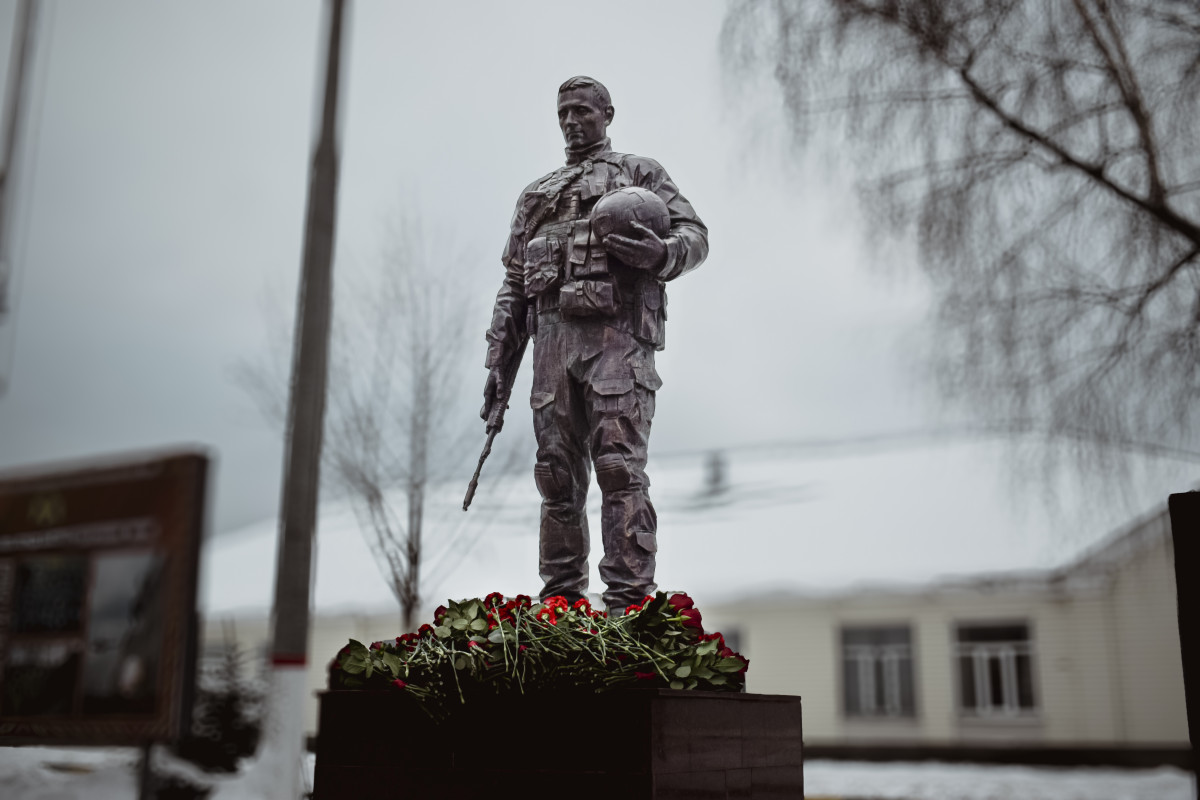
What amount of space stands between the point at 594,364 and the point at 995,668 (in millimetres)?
13193

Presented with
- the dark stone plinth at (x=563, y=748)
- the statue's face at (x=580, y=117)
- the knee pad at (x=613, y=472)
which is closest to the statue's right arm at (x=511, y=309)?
the statue's face at (x=580, y=117)

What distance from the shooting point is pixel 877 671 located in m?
17.2

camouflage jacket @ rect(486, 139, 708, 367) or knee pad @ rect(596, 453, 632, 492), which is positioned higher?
camouflage jacket @ rect(486, 139, 708, 367)

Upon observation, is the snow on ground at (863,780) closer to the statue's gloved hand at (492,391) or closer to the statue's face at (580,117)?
the statue's gloved hand at (492,391)

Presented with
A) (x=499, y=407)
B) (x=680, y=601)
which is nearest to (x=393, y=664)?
(x=680, y=601)

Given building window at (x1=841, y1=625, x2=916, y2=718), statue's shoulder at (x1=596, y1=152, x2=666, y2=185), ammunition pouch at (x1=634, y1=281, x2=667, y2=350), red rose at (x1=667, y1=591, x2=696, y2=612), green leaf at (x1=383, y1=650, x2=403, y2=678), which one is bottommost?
green leaf at (x1=383, y1=650, x2=403, y2=678)

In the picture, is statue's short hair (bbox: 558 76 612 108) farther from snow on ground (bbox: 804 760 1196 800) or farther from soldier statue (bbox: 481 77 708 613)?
snow on ground (bbox: 804 760 1196 800)

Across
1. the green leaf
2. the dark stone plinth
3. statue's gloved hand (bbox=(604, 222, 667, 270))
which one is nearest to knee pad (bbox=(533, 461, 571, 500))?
statue's gloved hand (bbox=(604, 222, 667, 270))

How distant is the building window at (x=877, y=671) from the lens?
669 inches

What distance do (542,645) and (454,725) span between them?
44 cm

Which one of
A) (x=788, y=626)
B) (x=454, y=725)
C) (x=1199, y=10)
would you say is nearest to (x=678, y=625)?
(x=454, y=725)

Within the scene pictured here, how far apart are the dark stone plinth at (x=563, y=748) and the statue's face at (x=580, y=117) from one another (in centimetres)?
265

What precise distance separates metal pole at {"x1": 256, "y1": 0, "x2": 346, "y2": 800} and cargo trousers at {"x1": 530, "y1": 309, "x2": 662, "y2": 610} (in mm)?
3200

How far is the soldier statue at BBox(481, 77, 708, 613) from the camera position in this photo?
5148 millimetres
